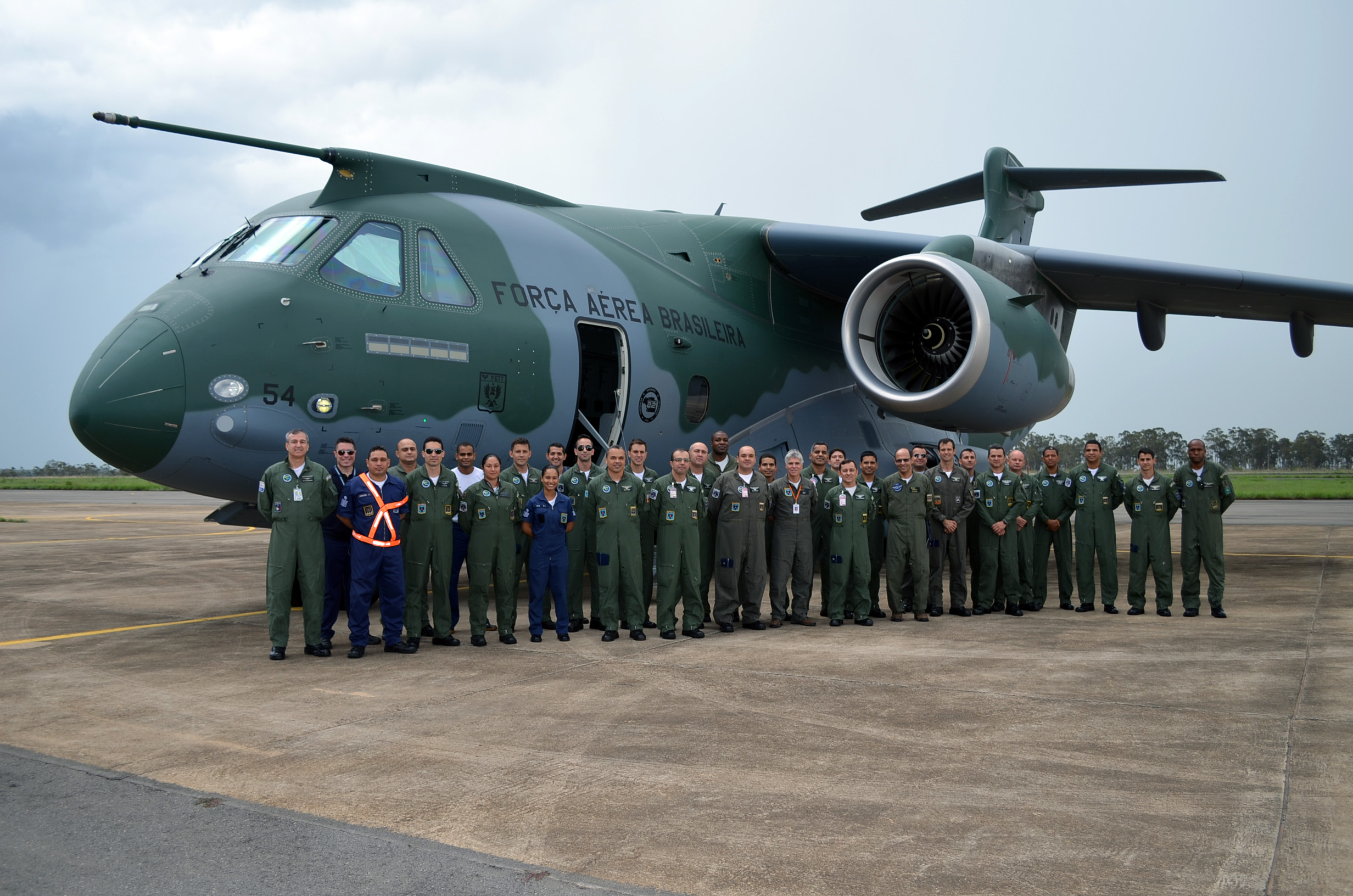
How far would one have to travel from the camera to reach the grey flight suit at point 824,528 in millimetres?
8469

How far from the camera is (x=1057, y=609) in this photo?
9.16 metres

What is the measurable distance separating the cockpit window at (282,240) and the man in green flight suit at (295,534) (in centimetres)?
179

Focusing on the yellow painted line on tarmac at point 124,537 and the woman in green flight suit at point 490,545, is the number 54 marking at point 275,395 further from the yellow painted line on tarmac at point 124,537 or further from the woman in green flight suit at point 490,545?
the yellow painted line on tarmac at point 124,537

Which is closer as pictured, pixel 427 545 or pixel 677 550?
pixel 427 545

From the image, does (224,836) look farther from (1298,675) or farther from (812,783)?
(1298,675)

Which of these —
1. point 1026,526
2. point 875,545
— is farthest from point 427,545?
point 1026,526

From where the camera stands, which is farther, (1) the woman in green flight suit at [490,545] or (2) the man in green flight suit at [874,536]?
(2) the man in green flight suit at [874,536]

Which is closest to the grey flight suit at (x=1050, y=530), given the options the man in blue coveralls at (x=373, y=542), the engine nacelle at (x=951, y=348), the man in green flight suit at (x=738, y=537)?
the engine nacelle at (x=951, y=348)

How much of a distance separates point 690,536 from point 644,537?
53cm

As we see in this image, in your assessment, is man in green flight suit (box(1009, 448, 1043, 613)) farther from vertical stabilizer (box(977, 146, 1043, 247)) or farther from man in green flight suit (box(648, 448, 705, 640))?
vertical stabilizer (box(977, 146, 1043, 247))

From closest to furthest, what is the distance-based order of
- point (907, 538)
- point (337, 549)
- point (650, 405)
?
point (337, 549)
point (907, 538)
point (650, 405)

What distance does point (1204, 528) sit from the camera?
331 inches

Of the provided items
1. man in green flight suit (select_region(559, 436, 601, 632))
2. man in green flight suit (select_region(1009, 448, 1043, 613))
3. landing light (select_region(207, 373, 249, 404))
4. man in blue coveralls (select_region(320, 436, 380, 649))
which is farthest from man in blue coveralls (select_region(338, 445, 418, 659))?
man in green flight suit (select_region(1009, 448, 1043, 613))

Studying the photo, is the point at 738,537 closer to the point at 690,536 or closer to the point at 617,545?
the point at 690,536
